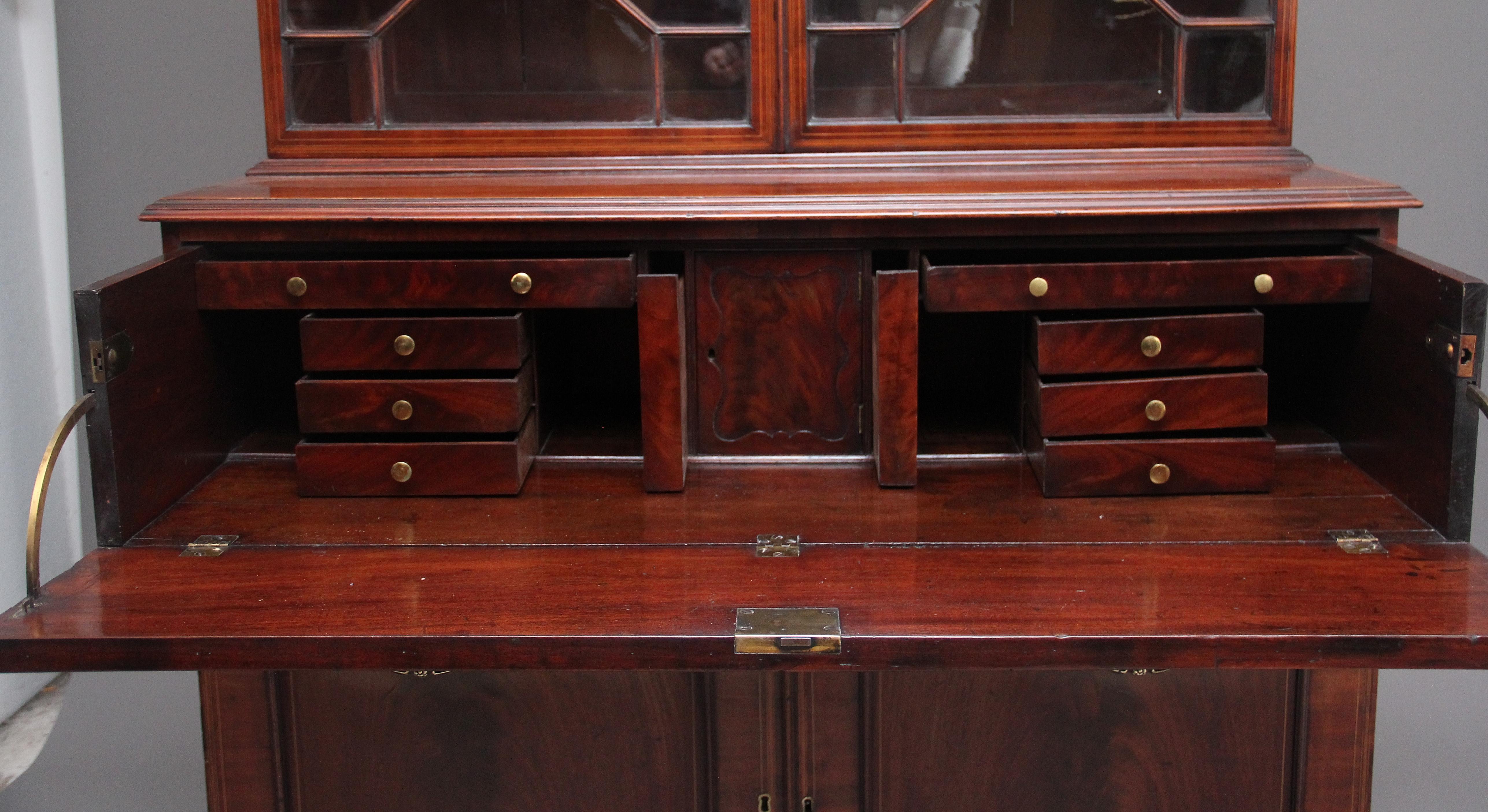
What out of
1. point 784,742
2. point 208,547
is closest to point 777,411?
point 784,742

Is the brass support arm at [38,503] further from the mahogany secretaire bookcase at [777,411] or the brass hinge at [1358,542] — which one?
the brass hinge at [1358,542]

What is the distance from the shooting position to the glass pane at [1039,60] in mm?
2465

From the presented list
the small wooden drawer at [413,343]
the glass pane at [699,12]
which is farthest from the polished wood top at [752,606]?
the glass pane at [699,12]

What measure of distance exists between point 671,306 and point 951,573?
0.55 metres

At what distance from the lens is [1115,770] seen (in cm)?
216

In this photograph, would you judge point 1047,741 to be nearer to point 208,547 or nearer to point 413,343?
point 413,343

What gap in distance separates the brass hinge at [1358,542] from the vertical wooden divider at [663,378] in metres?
0.92

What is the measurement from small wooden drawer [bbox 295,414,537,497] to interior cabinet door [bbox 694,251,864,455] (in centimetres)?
32

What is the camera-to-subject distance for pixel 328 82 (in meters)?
2.50

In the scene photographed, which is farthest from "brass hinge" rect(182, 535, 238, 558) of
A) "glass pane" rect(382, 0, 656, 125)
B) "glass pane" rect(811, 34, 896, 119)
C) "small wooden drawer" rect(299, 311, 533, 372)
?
"glass pane" rect(811, 34, 896, 119)

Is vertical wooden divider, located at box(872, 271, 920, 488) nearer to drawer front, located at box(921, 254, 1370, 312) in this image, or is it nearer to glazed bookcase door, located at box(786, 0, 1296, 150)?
drawer front, located at box(921, 254, 1370, 312)

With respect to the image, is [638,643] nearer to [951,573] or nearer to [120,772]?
[951,573]

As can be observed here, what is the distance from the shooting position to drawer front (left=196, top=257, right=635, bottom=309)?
7.09 ft

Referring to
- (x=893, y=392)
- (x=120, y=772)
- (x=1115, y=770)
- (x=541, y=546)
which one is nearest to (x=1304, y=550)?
(x=1115, y=770)
